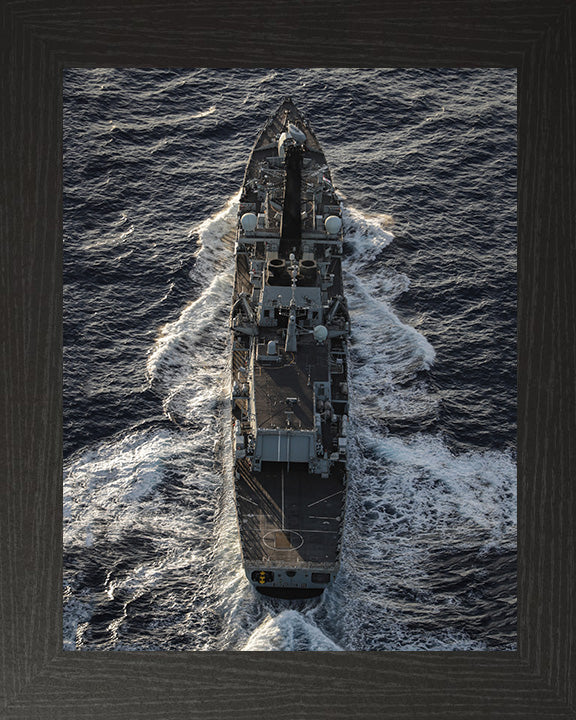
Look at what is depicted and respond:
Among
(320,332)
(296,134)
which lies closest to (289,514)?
(320,332)

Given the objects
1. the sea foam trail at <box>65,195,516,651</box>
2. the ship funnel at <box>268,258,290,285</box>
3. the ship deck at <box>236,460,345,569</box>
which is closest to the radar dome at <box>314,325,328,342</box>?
the ship funnel at <box>268,258,290,285</box>

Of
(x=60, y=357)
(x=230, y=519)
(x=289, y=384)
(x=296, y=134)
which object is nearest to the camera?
(x=60, y=357)

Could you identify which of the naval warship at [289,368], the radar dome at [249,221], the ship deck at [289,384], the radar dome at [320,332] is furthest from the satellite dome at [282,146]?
the radar dome at [320,332]

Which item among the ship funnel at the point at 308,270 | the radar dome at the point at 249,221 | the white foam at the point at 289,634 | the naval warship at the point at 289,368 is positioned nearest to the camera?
the white foam at the point at 289,634

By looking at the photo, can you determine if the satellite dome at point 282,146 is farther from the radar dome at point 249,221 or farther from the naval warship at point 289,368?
the radar dome at point 249,221

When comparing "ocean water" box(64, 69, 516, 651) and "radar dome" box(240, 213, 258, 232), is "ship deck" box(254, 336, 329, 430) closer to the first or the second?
"ocean water" box(64, 69, 516, 651)

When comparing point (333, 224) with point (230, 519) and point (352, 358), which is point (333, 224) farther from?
point (230, 519)
